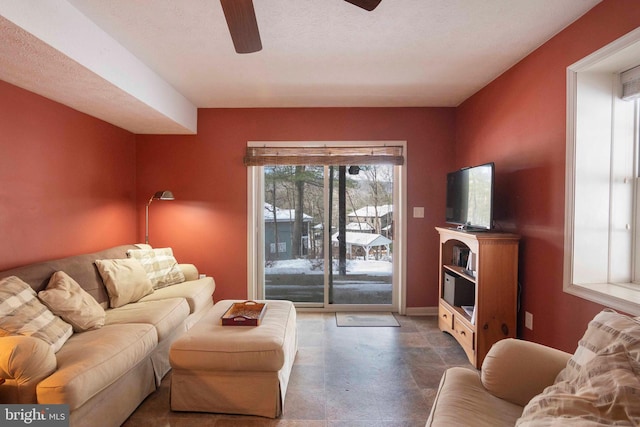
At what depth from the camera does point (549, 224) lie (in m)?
2.18

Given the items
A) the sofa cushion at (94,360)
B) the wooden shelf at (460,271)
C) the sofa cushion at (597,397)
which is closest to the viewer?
the sofa cushion at (597,397)

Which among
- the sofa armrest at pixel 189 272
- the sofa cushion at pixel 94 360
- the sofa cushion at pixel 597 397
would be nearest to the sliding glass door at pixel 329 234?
the sofa armrest at pixel 189 272

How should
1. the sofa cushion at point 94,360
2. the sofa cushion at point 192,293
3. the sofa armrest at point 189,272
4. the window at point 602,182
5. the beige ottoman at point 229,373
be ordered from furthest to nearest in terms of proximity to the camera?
the sofa armrest at point 189,272 < the sofa cushion at point 192,293 < the window at point 602,182 < the beige ottoman at point 229,373 < the sofa cushion at point 94,360

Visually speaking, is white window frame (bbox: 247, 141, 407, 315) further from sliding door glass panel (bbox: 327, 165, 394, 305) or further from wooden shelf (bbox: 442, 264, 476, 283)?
wooden shelf (bbox: 442, 264, 476, 283)

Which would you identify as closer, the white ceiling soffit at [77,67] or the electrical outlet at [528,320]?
the white ceiling soffit at [77,67]

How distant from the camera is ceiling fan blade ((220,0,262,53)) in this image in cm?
141

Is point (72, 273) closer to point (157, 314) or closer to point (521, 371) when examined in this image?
point (157, 314)

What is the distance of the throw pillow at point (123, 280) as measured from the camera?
8.18 ft

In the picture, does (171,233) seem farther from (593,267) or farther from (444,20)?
(593,267)

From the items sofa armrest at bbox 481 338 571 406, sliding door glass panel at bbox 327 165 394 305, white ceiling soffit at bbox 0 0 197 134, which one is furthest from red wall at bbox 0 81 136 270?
sofa armrest at bbox 481 338 571 406

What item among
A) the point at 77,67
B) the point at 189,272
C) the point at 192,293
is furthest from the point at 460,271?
the point at 77,67

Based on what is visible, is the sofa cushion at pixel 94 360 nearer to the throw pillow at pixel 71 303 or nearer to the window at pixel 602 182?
the throw pillow at pixel 71 303

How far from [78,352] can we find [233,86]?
2.46m

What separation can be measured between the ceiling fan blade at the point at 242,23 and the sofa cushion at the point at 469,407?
1.95 meters
